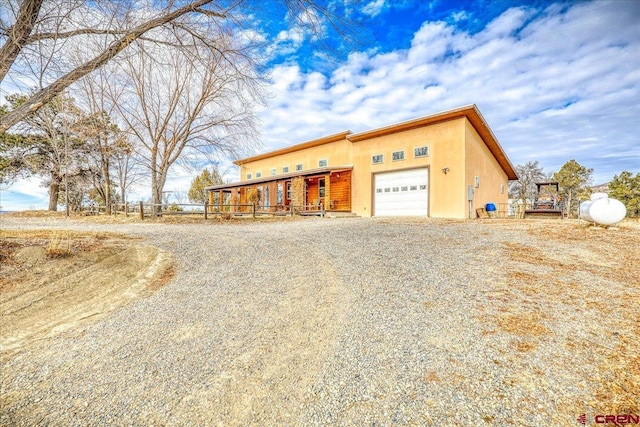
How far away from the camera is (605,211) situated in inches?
305

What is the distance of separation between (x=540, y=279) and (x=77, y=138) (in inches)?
1092

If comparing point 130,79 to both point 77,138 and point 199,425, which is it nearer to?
point 77,138

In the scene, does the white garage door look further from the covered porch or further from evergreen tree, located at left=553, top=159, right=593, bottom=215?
evergreen tree, located at left=553, top=159, right=593, bottom=215

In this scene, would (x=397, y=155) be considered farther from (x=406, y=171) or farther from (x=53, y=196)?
(x=53, y=196)

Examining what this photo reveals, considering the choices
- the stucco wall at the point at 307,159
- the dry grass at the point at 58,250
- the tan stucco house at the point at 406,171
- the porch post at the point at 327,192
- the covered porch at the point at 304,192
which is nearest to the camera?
the dry grass at the point at 58,250

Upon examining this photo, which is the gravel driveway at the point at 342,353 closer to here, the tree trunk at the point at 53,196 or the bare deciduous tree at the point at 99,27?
the bare deciduous tree at the point at 99,27

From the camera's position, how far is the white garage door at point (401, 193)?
14695mm

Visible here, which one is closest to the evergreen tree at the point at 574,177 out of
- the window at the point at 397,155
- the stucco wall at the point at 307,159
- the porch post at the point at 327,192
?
the window at the point at 397,155

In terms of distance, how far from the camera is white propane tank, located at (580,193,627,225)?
7.65 m

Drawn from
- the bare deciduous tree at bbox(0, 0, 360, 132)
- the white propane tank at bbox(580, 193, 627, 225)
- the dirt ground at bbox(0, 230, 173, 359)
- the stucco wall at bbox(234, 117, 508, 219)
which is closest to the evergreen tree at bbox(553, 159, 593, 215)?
the stucco wall at bbox(234, 117, 508, 219)

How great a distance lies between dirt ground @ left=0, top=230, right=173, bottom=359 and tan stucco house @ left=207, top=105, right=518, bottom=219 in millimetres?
12008

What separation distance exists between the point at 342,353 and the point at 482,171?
16816 millimetres

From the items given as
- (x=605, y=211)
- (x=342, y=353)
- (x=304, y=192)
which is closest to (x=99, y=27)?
(x=342, y=353)

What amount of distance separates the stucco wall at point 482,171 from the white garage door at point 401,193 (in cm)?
216
